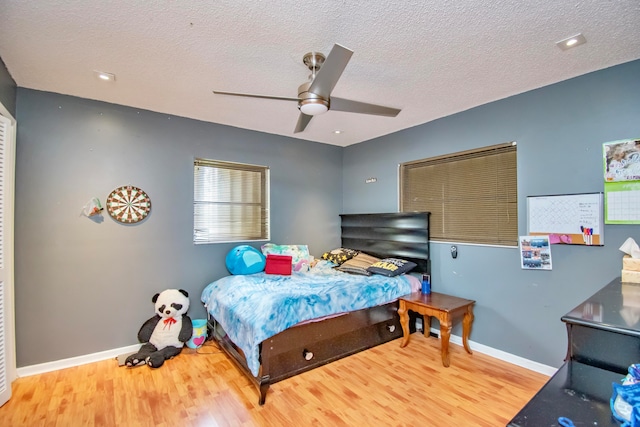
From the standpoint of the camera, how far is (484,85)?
2.68m

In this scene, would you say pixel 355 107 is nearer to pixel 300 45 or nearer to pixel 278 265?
pixel 300 45

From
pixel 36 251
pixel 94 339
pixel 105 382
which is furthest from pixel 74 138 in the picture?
pixel 105 382

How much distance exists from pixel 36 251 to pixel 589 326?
3878 mm

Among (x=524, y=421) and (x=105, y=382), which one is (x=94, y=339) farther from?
(x=524, y=421)

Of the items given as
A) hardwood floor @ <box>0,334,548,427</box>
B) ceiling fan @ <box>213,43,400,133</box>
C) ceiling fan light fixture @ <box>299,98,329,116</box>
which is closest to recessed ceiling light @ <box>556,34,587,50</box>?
ceiling fan @ <box>213,43,400,133</box>

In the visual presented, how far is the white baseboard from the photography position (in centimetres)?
269

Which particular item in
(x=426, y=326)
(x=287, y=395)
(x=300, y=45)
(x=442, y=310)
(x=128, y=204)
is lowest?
(x=287, y=395)

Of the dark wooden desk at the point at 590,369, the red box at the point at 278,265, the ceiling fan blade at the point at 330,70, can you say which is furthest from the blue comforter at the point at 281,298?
the dark wooden desk at the point at 590,369

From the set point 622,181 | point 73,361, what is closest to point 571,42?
point 622,181

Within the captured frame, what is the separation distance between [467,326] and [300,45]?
9.71ft

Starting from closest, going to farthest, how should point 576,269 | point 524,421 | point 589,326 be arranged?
point 524,421 → point 589,326 → point 576,269

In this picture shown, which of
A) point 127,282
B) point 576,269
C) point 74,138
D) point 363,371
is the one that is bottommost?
point 363,371

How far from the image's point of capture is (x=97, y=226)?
9.80 ft

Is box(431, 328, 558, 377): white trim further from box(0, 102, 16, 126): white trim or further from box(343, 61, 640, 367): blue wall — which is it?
box(0, 102, 16, 126): white trim
